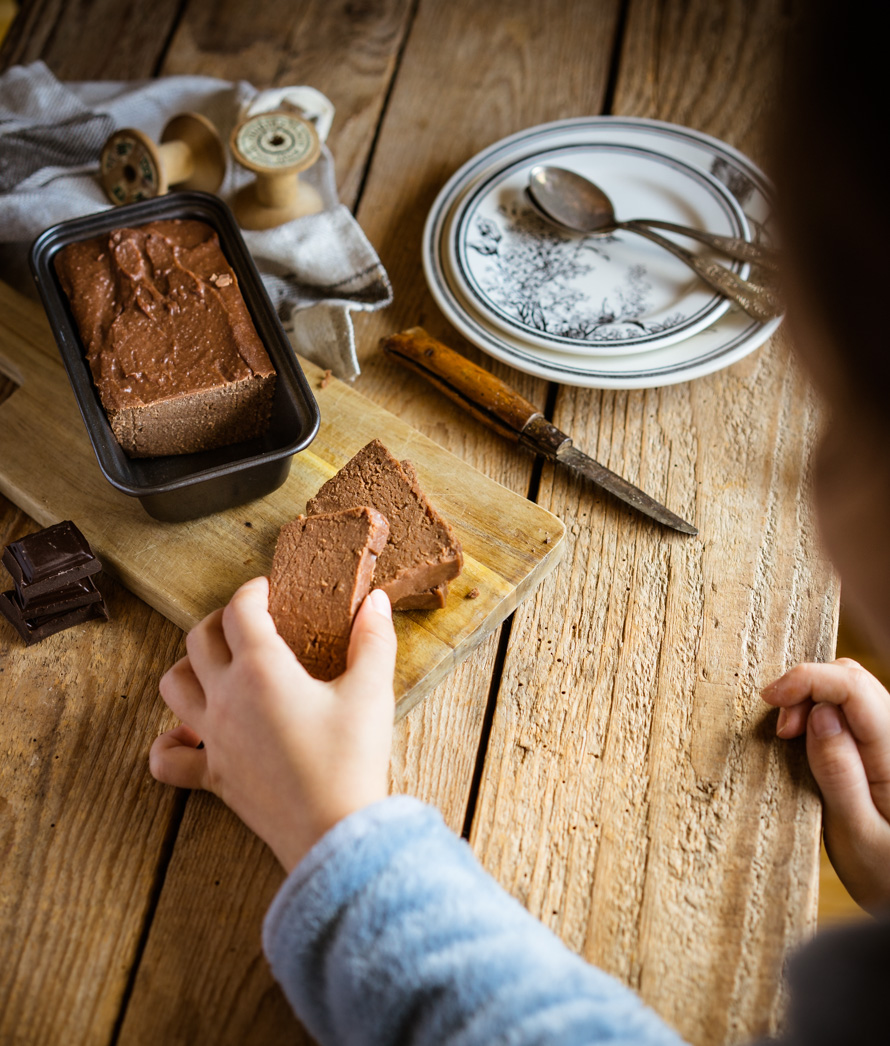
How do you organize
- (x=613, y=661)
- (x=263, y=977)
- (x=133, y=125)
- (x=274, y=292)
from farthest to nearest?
(x=133, y=125)
(x=274, y=292)
(x=613, y=661)
(x=263, y=977)

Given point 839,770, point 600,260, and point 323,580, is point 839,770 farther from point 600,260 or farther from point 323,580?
point 600,260

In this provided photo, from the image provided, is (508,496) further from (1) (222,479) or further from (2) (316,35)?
(2) (316,35)

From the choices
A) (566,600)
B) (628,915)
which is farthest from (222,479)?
(628,915)

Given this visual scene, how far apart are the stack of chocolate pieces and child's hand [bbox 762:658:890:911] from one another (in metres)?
1.23

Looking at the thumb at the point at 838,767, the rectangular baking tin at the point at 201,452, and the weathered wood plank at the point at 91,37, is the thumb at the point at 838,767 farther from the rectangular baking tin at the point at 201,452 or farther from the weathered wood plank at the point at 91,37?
the weathered wood plank at the point at 91,37

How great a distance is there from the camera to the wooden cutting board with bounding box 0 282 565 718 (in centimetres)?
159

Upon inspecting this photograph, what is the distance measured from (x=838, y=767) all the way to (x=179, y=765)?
1072mm

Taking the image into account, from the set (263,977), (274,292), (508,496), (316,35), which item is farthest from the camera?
(316,35)

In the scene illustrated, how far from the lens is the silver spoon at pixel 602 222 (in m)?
1.96

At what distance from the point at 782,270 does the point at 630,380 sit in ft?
3.10

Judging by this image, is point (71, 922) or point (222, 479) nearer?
point (71, 922)

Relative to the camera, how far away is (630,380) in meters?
1.88

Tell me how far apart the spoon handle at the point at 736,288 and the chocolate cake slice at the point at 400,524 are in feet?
2.87

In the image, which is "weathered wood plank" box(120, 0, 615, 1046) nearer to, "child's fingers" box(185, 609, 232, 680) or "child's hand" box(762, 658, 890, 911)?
"child's fingers" box(185, 609, 232, 680)
